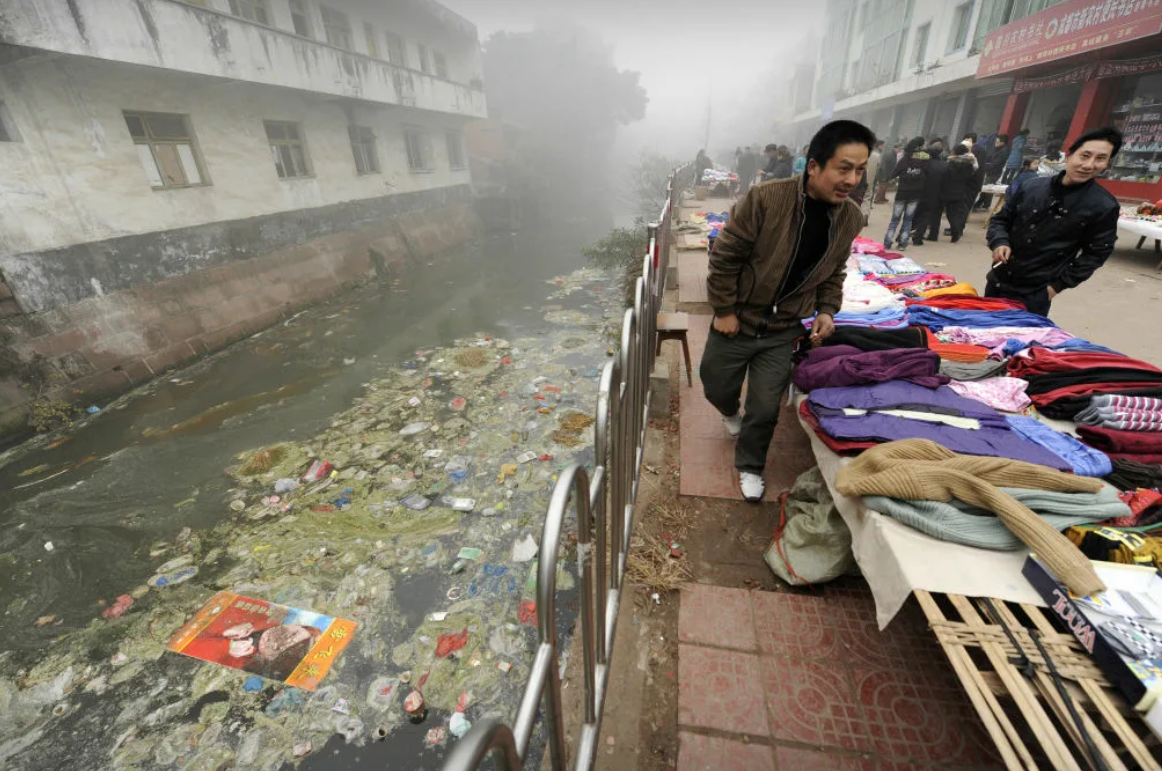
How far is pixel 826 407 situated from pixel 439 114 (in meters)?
16.6

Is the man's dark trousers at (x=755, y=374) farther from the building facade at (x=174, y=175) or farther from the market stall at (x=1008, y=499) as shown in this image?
the building facade at (x=174, y=175)

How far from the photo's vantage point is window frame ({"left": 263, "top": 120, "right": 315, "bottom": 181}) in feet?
31.0

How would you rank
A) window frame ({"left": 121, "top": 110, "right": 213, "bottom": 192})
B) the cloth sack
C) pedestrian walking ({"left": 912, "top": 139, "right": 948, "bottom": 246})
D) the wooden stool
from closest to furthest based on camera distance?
the cloth sack, the wooden stool, pedestrian walking ({"left": 912, "top": 139, "right": 948, "bottom": 246}), window frame ({"left": 121, "top": 110, "right": 213, "bottom": 192})

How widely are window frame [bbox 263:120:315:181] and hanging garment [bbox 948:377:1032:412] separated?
1096 centimetres

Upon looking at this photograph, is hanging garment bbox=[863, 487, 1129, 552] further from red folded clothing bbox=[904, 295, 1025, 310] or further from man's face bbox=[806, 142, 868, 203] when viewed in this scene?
red folded clothing bbox=[904, 295, 1025, 310]

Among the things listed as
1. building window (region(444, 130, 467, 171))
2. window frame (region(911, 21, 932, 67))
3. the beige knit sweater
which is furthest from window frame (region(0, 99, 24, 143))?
window frame (region(911, 21, 932, 67))

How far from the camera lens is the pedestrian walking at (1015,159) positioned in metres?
9.41

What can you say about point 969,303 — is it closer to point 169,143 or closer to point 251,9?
point 169,143

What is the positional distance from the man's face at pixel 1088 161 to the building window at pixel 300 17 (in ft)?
39.6

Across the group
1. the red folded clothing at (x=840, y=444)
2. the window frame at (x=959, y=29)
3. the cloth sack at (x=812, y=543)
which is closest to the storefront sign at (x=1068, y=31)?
the window frame at (x=959, y=29)

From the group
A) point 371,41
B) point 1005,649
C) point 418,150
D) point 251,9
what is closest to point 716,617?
point 1005,649

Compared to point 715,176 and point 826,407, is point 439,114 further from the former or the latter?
point 826,407

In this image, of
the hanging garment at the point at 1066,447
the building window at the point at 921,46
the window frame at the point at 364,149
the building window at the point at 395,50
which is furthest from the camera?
the building window at the point at 921,46

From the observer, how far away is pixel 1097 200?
2.76 metres
